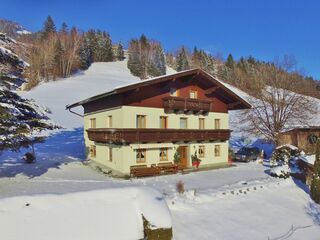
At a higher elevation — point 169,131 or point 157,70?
point 157,70

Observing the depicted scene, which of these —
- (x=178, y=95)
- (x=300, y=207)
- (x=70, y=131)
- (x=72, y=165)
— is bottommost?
(x=300, y=207)

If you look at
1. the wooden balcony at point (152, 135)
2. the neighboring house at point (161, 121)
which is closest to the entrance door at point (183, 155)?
the neighboring house at point (161, 121)

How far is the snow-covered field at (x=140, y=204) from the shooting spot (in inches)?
422

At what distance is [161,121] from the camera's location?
86.3 feet

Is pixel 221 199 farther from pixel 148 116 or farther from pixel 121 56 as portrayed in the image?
pixel 121 56

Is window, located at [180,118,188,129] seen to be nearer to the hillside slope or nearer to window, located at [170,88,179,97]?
window, located at [170,88,179,97]

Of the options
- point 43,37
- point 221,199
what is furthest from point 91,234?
point 43,37

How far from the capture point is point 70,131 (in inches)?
1788

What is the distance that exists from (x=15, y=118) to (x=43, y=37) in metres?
93.7

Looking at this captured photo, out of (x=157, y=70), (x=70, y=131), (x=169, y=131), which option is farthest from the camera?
(x=157, y=70)

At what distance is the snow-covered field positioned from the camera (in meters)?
10.7

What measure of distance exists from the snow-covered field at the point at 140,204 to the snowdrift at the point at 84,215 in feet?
0.10

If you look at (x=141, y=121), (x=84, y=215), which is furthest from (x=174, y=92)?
(x=84, y=215)

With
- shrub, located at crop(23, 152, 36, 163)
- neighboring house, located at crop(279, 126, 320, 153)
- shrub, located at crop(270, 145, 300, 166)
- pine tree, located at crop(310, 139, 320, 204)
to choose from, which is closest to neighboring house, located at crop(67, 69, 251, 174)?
shrub, located at crop(270, 145, 300, 166)
